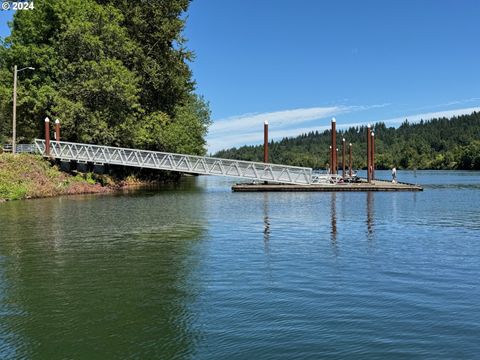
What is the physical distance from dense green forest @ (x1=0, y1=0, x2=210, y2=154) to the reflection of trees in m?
24.8

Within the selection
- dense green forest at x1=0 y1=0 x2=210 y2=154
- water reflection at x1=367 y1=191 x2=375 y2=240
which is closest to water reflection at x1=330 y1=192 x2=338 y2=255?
water reflection at x1=367 y1=191 x2=375 y2=240

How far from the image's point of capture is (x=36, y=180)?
119 ft

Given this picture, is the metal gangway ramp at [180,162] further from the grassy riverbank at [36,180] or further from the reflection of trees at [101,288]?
the reflection of trees at [101,288]

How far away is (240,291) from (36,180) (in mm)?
30179

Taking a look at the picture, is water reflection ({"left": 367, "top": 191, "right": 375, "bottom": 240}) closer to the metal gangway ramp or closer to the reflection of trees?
the reflection of trees

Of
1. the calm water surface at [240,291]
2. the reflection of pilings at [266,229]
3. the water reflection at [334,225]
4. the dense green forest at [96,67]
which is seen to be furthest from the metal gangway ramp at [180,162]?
the calm water surface at [240,291]

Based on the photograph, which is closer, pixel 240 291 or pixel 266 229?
pixel 240 291

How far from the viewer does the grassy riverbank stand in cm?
3331

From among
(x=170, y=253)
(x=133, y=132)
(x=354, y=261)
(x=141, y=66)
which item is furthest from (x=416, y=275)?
(x=141, y=66)

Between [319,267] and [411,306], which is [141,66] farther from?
[411,306]

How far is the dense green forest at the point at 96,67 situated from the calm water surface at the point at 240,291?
83.1 feet

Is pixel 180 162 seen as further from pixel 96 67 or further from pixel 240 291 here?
pixel 240 291

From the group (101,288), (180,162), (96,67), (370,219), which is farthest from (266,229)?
(96,67)

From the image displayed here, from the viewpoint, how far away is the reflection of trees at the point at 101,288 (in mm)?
7238
